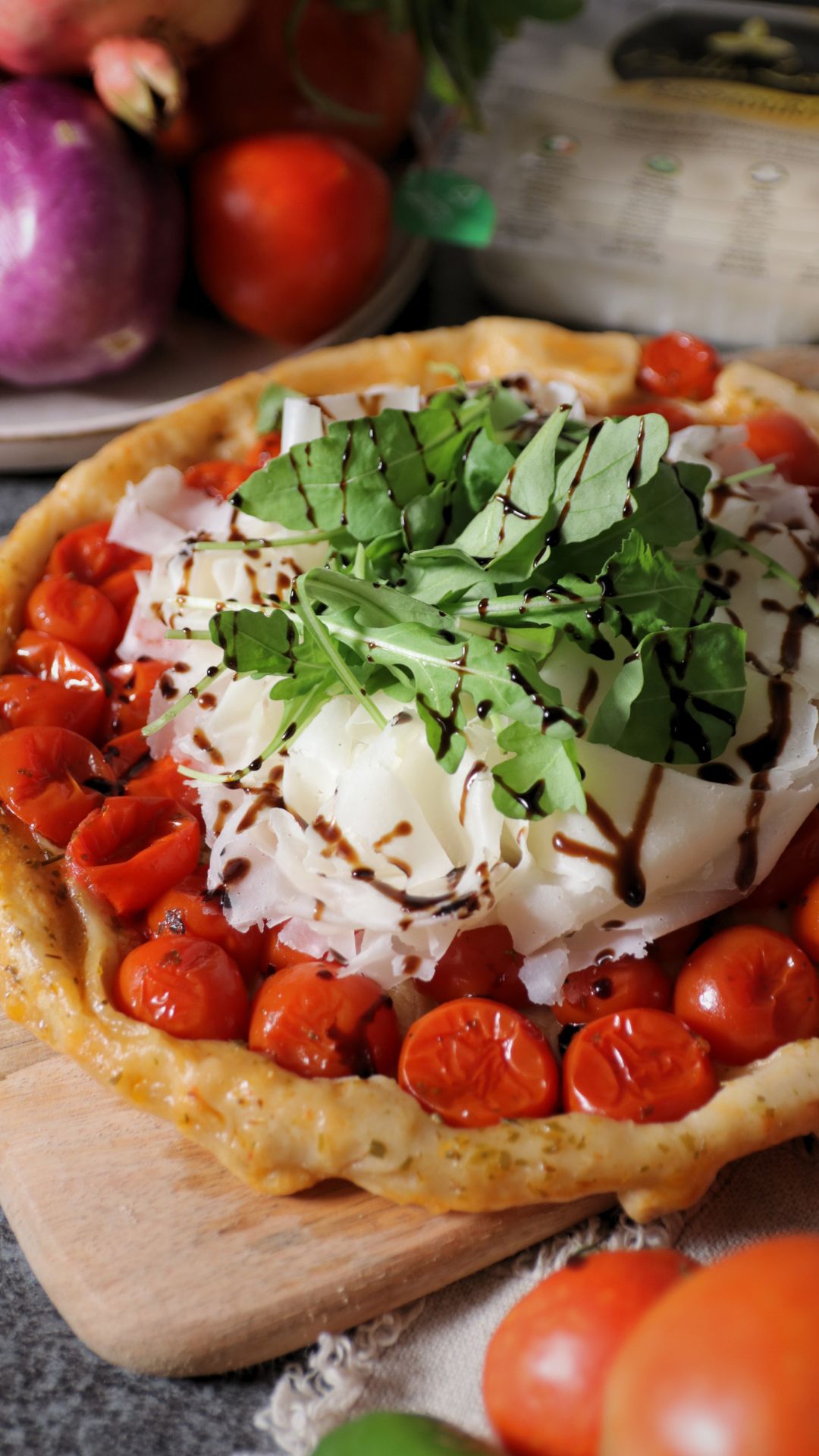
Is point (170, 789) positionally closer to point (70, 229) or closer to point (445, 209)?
point (70, 229)

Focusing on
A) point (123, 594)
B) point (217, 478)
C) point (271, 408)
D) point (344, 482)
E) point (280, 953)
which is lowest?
point (280, 953)

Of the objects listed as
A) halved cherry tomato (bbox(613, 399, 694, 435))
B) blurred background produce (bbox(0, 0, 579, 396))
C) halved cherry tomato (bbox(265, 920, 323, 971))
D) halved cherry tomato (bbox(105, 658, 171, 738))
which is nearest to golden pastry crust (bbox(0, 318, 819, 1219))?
halved cherry tomato (bbox(265, 920, 323, 971))

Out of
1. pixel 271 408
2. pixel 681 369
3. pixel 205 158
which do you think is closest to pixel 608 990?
→ pixel 271 408

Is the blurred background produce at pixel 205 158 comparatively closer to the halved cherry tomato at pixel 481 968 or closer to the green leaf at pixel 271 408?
the green leaf at pixel 271 408

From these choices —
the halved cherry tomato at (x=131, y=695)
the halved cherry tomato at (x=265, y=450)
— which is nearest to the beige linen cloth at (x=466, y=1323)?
the halved cherry tomato at (x=131, y=695)

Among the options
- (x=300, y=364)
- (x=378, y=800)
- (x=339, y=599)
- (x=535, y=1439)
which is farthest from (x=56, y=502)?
(x=535, y=1439)

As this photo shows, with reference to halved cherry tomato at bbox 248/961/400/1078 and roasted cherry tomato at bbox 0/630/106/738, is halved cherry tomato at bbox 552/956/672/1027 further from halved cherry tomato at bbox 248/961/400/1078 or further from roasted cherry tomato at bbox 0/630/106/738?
roasted cherry tomato at bbox 0/630/106/738
